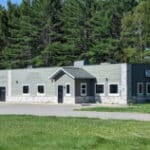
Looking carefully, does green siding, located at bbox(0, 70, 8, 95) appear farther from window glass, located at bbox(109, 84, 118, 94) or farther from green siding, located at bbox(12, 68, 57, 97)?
window glass, located at bbox(109, 84, 118, 94)

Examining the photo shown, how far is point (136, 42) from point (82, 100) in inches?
761

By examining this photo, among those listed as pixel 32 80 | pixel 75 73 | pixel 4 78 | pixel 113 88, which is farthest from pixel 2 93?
pixel 113 88

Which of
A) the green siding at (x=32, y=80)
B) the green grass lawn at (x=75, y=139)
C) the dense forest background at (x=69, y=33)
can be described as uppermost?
the dense forest background at (x=69, y=33)

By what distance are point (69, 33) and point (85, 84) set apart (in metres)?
27.1

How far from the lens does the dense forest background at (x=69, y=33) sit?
74688 mm

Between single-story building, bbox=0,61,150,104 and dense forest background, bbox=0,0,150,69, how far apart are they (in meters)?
14.1

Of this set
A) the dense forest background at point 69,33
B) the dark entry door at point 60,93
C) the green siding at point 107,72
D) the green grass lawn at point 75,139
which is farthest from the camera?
the dense forest background at point 69,33

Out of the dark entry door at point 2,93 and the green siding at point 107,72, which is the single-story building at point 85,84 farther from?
the dark entry door at point 2,93

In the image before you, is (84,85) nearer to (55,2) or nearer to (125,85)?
(125,85)

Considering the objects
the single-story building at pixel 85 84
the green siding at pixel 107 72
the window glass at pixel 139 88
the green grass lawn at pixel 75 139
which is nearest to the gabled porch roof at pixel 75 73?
the single-story building at pixel 85 84

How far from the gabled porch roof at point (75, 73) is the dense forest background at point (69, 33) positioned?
48.4ft

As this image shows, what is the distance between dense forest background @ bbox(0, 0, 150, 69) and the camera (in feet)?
245

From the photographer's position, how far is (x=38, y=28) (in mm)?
84438

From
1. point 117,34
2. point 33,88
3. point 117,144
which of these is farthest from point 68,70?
point 117,144
